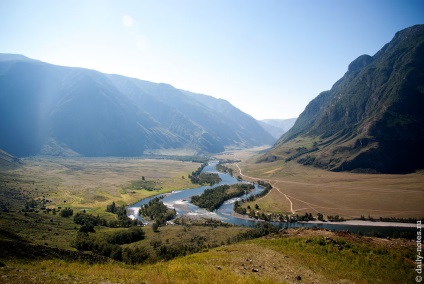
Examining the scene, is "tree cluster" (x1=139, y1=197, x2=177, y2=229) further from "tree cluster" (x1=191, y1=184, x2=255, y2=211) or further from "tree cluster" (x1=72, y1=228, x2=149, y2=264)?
"tree cluster" (x1=72, y1=228, x2=149, y2=264)

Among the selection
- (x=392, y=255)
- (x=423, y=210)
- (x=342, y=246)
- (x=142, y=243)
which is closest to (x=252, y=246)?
(x=342, y=246)

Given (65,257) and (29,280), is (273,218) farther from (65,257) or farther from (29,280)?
(29,280)

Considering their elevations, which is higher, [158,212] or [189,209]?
[158,212]

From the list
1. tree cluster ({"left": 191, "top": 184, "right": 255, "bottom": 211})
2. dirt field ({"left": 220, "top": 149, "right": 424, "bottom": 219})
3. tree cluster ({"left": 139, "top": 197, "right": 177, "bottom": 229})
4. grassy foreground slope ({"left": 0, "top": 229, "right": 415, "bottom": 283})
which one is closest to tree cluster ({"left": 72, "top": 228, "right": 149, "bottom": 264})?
grassy foreground slope ({"left": 0, "top": 229, "right": 415, "bottom": 283})

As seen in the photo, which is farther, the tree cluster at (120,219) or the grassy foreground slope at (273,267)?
the tree cluster at (120,219)

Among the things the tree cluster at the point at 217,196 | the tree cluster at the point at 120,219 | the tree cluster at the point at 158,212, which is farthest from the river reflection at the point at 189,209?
the tree cluster at the point at 120,219

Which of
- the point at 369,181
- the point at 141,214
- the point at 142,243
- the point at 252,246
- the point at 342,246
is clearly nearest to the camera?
the point at 342,246

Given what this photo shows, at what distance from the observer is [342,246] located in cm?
3434

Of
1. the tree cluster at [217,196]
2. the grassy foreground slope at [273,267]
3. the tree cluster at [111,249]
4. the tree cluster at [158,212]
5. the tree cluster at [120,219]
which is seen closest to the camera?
the grassy foreground slope at [273,267]

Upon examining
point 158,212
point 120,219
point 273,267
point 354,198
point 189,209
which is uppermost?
point 273,267

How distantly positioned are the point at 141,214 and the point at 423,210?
140665mm

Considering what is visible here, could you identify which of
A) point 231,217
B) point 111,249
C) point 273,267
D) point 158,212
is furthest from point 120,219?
point 273,267

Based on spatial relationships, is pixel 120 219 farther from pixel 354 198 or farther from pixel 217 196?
pixel 354 198

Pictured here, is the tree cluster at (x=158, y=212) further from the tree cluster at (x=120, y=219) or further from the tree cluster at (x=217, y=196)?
the tree cluster at (x=217, y=196)
